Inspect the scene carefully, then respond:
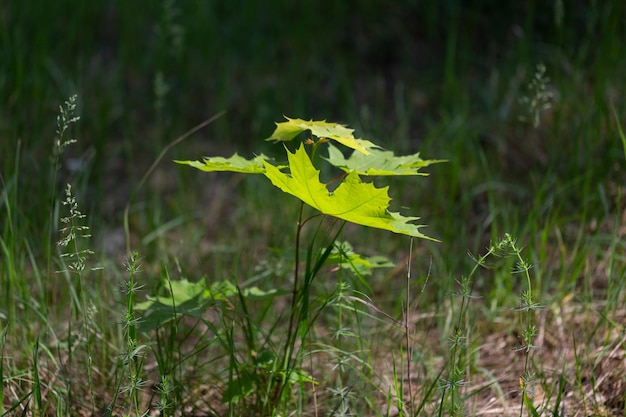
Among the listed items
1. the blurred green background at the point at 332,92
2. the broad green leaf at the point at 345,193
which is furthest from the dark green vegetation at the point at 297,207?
the broad green leaf at the point at 345,193

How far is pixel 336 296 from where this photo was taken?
1596 millimetres

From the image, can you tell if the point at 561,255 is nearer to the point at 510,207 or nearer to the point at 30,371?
the point at 510,207

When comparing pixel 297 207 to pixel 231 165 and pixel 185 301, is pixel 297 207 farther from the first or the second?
pixel 231 165

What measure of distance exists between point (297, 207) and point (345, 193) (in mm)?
1487

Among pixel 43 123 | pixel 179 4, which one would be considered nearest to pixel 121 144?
pixel 43 123

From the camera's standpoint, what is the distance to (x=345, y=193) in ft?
4.38

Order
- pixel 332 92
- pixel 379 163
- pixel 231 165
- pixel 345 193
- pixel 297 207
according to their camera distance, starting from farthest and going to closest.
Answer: pixel 332 92, pixel 297 207, pixel 379 163, pixel 231 165, pixel 345 193

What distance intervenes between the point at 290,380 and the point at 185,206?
5.16ft

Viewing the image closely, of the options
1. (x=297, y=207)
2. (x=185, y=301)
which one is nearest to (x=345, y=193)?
(x=185, y=301)

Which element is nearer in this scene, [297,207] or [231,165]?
[231,165]

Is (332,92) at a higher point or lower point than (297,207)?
higher

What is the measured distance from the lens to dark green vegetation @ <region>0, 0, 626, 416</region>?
172 cm

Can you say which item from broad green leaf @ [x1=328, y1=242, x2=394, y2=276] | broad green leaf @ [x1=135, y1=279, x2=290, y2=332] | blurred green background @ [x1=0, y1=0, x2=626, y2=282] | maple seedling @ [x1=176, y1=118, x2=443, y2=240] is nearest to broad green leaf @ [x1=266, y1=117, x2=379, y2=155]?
maple seedling @ [x1=176, y1=118, x2=443, y2=240]

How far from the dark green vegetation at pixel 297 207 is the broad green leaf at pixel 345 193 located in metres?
0.20
